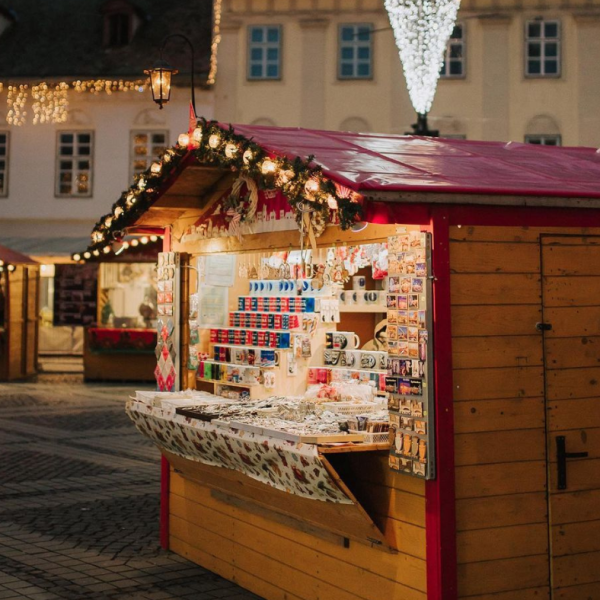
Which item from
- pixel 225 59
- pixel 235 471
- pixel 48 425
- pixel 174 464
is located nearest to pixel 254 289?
pixel 174 464

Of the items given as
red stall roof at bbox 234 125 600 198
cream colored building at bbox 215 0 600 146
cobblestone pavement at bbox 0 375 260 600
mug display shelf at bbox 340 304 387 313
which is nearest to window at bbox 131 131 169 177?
cream colored building at bbox 215 0 600 146

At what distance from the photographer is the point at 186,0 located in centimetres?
2786

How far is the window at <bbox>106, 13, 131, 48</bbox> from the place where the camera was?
2675 cm

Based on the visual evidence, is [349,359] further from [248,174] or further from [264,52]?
[264,52]

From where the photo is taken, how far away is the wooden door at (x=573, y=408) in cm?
546

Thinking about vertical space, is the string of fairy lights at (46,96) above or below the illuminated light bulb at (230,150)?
above

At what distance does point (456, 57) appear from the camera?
2553 cm

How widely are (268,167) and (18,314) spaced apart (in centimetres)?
1715

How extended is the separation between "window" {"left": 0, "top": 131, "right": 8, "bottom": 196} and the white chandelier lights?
17268 millimetres

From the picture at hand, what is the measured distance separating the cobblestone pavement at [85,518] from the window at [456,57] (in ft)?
46.3

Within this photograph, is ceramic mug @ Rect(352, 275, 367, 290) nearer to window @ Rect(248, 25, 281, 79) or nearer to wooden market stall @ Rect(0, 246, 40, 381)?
wooden market stall @ Rect(0, 246, 40, 381)

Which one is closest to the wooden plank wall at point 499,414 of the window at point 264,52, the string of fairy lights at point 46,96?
the window at point 264,52

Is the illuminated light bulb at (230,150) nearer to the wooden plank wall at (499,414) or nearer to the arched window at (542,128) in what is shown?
the wooden plank wall at (499,414)

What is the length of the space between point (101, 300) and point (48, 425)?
6.78 m
